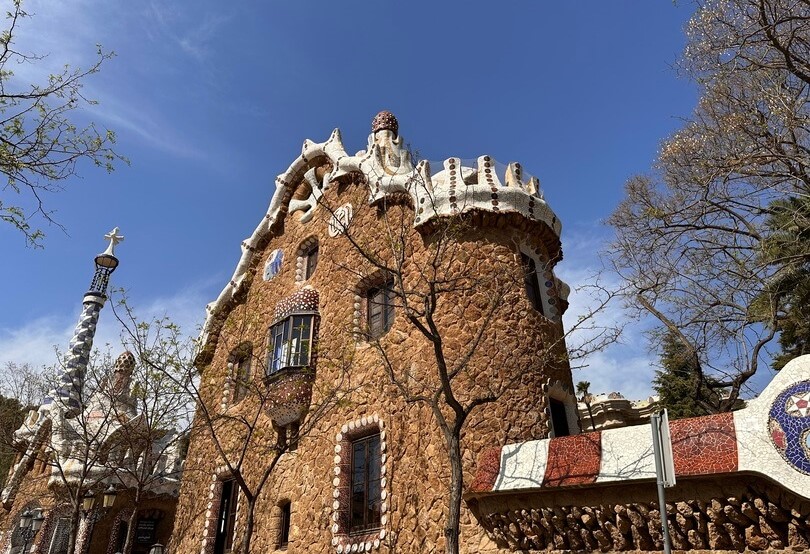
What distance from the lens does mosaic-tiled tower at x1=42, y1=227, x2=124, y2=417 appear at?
66.0 feet

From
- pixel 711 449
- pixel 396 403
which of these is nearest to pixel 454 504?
pixel 711 449

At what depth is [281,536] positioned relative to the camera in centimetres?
1015

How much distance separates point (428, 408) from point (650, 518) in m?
3.27

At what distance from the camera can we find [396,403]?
8.94 metres

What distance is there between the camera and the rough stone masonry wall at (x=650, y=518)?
5.39 meters

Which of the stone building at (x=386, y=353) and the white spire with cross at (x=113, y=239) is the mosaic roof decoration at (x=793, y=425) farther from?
the white spire with cross at (x=113, y=239)

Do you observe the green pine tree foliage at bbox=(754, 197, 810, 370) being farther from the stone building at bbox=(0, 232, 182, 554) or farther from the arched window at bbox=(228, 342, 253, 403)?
the stone building at bbox=(0, 232, 182, 554)

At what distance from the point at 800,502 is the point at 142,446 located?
1372 cm

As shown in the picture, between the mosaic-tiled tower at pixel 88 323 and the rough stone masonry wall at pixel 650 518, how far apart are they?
1658cm

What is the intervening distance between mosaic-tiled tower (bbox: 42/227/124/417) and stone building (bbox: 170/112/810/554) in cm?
894

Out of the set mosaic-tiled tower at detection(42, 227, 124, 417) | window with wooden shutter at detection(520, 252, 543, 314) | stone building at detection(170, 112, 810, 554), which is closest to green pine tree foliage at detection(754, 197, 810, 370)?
stone building at detection(170, 112, 810, 554)

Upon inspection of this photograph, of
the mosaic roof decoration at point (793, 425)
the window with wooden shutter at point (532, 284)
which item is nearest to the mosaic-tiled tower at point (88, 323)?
the window with wooden shutter at point (532, 284)

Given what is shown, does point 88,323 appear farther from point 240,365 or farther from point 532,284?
point 532,284

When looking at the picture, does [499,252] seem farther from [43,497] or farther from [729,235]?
[43,497]
